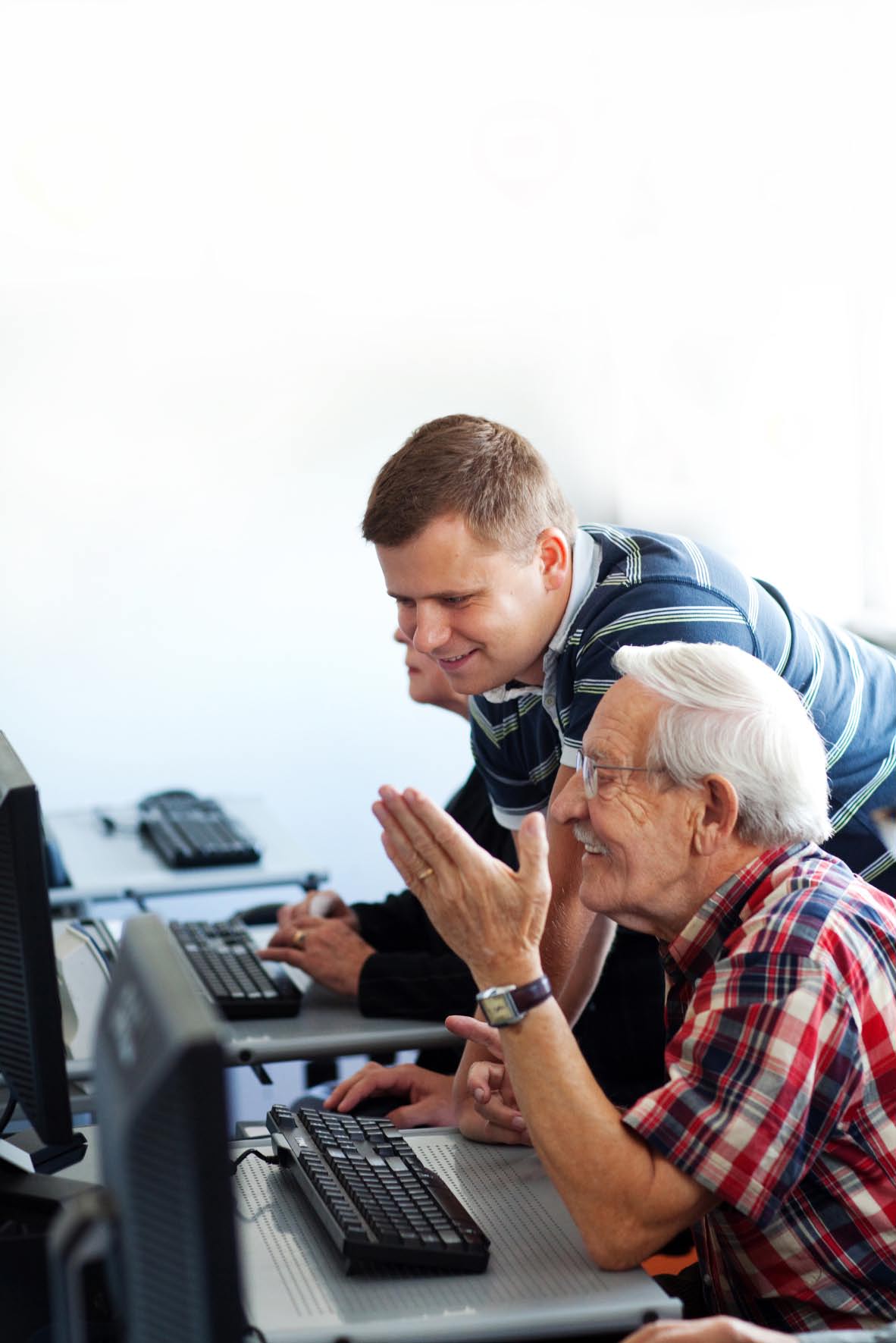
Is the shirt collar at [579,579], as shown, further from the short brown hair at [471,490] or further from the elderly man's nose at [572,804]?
the elderly man's nose at [572,804]

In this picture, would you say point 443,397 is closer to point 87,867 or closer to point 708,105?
point 708,105

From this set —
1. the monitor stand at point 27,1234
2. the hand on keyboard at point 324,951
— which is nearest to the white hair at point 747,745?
the monitor stand at point 27,1234

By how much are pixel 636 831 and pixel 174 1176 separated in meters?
0.78

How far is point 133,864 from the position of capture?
321 cm

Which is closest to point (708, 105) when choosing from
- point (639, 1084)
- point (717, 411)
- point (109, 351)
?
point (717, 411)

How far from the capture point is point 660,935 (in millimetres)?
1581

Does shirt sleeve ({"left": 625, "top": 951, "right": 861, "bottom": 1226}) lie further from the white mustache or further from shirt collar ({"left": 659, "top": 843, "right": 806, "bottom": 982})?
the white mustache

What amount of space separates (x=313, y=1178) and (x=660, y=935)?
Answer: 428 mm

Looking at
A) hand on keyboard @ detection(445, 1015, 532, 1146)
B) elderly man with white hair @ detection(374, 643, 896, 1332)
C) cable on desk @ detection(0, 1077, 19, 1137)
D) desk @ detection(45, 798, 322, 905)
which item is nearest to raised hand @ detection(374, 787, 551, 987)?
elderly man with white hair @ detection(374, 643, 896, 1332)

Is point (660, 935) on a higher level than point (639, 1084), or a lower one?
higher

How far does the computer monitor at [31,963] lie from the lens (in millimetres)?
1307

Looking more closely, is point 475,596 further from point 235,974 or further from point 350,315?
point 350,315

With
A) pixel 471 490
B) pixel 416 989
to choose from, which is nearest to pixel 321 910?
pixel 416 989

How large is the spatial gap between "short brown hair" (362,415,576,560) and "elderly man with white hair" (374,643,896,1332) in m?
0.46
